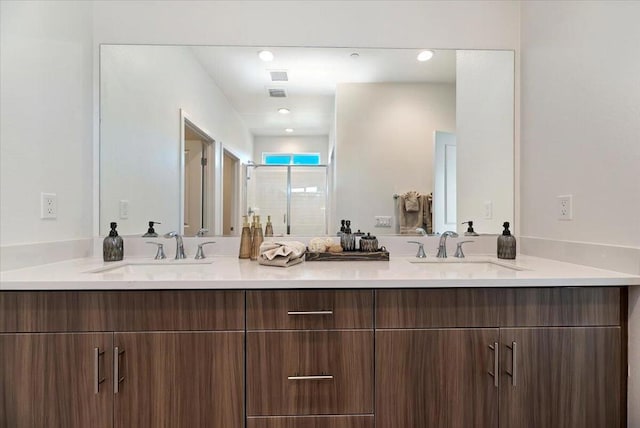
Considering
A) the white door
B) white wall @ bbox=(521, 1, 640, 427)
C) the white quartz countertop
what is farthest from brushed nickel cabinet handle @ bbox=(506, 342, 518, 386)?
the white door

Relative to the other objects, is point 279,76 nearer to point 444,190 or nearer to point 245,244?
point 245,244

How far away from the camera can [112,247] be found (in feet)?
5.18

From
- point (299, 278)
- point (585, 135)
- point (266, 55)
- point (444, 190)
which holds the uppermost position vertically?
point (266, 55)

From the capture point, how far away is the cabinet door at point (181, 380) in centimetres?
110

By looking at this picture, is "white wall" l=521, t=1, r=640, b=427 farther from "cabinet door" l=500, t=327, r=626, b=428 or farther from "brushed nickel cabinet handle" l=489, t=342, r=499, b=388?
"brushed nickel cabinet handle" l=489, t=342, r=499, b=388

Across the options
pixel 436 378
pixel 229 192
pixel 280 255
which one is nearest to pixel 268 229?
pixel 229 192

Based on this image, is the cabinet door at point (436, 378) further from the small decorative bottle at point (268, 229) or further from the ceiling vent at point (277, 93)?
the ceiling vent at point (277, 93)

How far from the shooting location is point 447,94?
6.05ft

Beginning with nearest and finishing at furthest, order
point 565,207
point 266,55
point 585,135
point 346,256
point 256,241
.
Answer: point 585,135, point 565,207, point 346,256, point 256,241, point 266,55

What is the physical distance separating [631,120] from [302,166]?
1.40 m

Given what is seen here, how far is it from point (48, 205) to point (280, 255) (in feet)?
3.36

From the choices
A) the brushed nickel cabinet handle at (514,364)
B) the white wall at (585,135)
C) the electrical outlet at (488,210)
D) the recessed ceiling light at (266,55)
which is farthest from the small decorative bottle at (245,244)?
the white wall at (585,135)

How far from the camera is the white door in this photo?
1.84 m

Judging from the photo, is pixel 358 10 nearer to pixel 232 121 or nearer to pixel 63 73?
pixel 232 121
